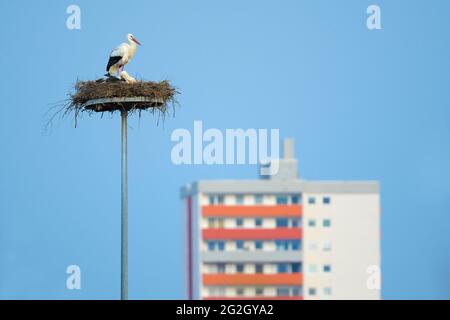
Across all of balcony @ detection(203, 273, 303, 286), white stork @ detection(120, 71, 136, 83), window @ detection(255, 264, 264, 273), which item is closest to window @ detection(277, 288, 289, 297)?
balcony @ detection(203, 273, 303, 286)

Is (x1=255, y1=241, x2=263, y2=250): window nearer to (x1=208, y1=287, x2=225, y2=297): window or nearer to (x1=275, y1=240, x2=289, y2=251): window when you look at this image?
(x1=275, y1=240, x2=289, y2=251): window

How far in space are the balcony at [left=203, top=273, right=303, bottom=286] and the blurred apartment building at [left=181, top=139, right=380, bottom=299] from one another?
0.07m

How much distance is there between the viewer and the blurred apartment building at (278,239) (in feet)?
306

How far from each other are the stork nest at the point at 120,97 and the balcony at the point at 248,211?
7414cm

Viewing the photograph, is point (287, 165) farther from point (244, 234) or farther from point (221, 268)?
point (221, 268)

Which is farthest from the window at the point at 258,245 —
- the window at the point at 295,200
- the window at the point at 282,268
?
the window at the point at 295,200

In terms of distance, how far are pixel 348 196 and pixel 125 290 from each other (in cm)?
8998

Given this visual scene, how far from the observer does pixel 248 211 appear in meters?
95.5

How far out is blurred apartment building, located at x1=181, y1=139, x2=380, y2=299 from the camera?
9325 cm

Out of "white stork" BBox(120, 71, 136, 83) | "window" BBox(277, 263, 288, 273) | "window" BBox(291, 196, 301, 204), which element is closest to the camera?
"white stork" BBox(120, 71, 136, 83)

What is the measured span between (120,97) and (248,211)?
76584mm

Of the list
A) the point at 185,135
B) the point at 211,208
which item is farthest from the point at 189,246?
the point at 185,135
